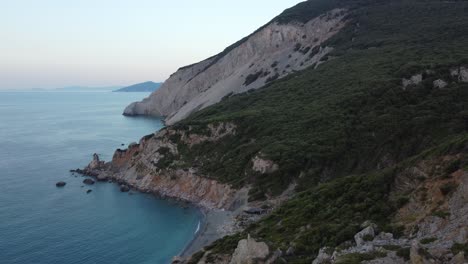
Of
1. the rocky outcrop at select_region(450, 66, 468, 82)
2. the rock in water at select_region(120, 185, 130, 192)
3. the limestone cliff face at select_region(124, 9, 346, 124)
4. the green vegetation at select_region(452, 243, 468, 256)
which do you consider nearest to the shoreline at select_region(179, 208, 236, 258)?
the rock in water at select_region(120, 185, 130, 192)

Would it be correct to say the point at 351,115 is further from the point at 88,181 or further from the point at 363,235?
the point at 88,181

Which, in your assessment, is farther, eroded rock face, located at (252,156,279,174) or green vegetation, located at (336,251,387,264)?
eroded rock face, located at (252,156,279,174)

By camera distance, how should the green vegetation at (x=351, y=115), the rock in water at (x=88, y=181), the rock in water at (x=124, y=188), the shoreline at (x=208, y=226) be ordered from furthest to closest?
1. the rock in water at (x=88, y=181)
2. the rock in water at (x=124, y=188)
3. the green vegetation at (x=351, y=115)
4. the shoreline at (x=208, y=226)

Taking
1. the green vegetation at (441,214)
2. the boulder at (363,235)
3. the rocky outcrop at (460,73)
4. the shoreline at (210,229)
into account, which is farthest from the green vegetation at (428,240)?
the rocky outcrop at (460,73)

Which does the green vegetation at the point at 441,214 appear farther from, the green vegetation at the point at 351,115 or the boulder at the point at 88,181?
the boulder at the point at 88,181

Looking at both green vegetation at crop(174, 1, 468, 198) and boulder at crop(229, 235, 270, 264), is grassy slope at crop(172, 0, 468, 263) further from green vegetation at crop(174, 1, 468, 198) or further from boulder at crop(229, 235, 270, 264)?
boulder at crop(229, 235, 270, 264)
